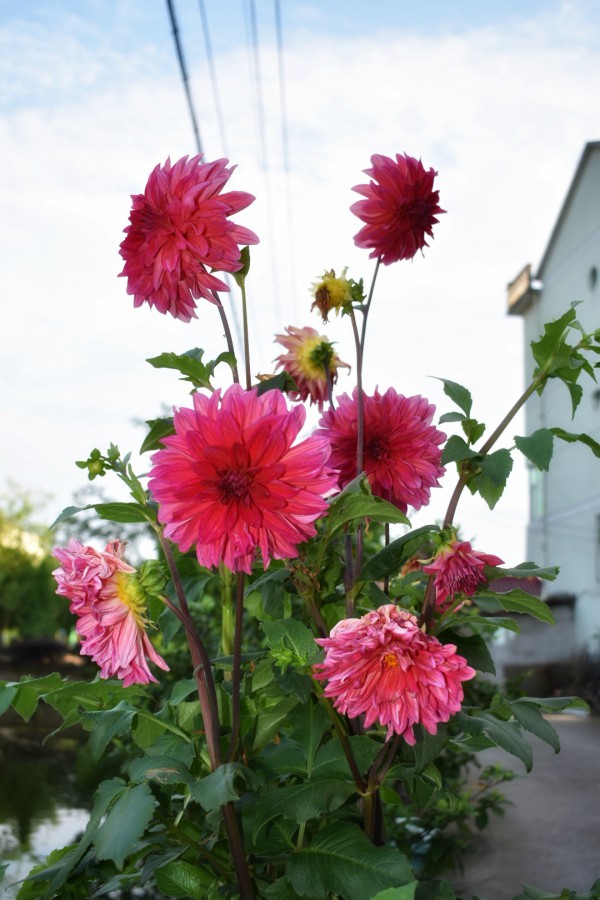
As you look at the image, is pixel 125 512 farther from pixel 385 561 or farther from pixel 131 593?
pixel 385 561

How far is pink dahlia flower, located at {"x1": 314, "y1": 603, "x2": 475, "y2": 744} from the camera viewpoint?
84cm

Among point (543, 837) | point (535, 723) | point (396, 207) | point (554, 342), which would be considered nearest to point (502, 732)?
point (535, 723)

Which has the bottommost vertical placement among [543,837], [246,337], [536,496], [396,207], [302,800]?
[543,837]

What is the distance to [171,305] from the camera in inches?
38.4

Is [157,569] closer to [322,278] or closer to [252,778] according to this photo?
[252,778]

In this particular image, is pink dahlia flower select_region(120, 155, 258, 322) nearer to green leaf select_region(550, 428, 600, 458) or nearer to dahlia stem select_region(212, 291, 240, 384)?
dahlia stem select_region(212, 291, 240, 384)

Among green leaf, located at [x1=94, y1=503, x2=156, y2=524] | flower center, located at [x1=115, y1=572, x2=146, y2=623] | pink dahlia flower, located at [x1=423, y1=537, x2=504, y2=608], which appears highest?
green leaf, located at [x1=94, y1=503, x2=156, y2=524]

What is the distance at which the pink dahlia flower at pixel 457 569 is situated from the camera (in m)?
0.91

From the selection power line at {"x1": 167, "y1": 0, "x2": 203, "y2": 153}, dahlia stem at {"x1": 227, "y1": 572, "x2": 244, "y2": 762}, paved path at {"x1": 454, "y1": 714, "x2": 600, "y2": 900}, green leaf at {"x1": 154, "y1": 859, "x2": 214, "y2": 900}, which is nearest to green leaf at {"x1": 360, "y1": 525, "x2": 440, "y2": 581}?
dahlia stem at {"x1": 227, "y1": 572, "x2": 244, "y2": 762}

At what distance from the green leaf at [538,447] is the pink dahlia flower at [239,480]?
26cm

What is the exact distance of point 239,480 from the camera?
32.1 inches

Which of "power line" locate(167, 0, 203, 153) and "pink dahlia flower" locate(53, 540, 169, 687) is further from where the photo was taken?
"power line" locate(167, 0, 203, 153)

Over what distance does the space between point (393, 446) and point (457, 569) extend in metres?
0.19

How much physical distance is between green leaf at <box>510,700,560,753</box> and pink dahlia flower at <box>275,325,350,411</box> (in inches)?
16.1
